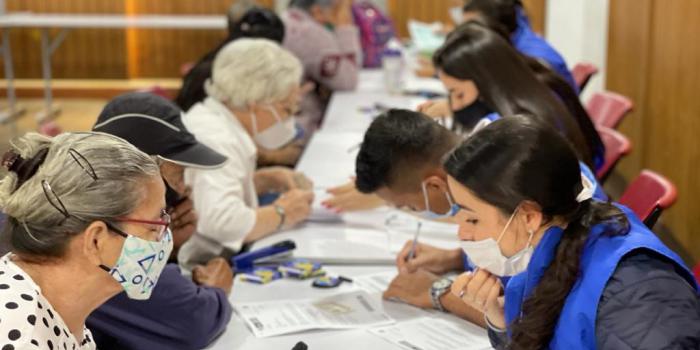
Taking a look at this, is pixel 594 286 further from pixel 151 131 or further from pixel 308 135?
pixel 308 135

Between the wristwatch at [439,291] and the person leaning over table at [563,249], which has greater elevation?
the person leaning over table at [563,249]

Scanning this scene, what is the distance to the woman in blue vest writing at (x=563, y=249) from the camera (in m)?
1.64

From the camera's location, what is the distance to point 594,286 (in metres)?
1.70

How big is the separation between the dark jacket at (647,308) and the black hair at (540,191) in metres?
0.09

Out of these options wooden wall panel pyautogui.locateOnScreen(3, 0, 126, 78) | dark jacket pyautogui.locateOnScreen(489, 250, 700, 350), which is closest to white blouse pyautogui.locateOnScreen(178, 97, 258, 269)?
dark jacket pyautogui.locateOnScreen(489, 250, 700, 350)

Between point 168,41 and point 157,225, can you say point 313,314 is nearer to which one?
point 157,225

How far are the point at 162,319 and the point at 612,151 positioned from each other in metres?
2.26

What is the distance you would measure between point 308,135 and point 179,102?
61.2 inches

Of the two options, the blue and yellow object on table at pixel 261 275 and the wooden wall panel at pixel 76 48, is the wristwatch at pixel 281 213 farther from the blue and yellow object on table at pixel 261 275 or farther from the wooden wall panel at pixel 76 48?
the wooden wall panel at pixel 76 48

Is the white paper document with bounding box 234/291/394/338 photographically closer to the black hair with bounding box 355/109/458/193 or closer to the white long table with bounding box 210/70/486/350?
the white long table with bounding box 210/70/486/350

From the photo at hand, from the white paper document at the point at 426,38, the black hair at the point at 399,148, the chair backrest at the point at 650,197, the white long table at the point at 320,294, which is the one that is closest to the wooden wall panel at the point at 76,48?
→ the white paper document at the point at 426,38

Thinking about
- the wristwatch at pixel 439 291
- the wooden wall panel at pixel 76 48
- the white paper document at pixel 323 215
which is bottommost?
the wooden wall panel at pixel 76 48

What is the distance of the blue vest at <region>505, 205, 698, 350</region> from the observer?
1698 millimetres

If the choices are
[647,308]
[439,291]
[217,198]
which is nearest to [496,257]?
[647,308]
